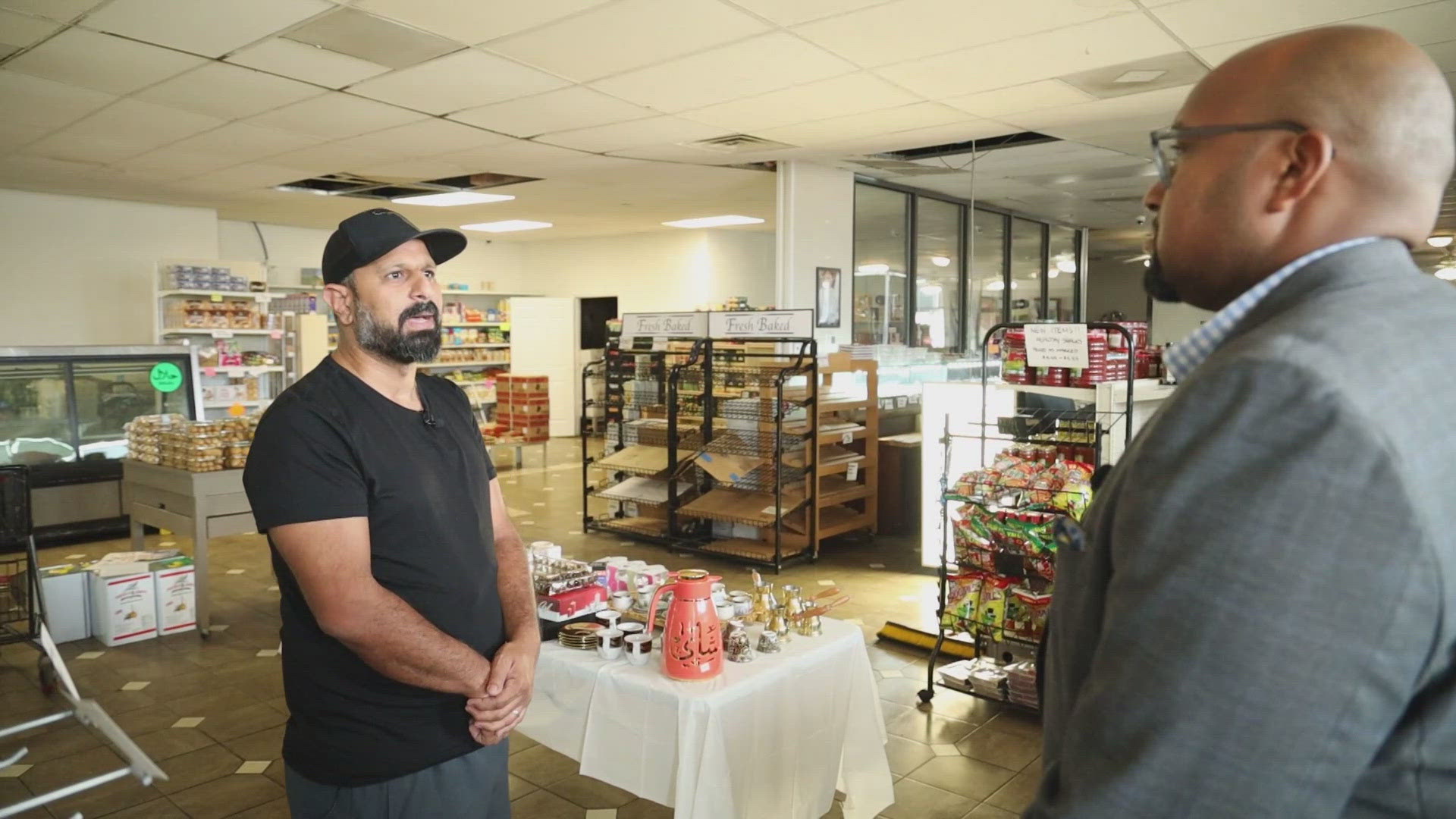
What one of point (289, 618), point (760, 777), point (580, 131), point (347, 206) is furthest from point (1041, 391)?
point (347, 206)

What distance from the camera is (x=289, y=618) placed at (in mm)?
1816

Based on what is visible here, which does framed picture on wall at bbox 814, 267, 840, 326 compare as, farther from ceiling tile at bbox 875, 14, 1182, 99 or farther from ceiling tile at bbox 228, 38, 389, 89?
ceiling tile at bbox 228, 38, 389, 89

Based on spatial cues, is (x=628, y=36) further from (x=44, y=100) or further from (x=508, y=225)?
(x=508, y=225)

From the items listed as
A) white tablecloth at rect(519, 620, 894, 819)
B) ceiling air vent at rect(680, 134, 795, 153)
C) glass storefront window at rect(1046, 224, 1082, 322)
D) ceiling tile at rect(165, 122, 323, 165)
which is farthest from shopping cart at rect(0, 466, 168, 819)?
glass storefront window at rect(1046, 224, 1082, 322)

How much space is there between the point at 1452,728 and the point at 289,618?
1.83 m

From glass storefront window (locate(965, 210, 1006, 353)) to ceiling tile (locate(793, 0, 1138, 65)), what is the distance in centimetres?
628

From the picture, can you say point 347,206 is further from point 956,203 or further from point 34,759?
point 34,759

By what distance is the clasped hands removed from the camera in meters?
1.84

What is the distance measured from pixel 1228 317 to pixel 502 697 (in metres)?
1.54

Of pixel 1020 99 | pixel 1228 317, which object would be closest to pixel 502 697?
pixel 1228 317

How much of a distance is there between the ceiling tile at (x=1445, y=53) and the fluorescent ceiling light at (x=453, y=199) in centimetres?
744

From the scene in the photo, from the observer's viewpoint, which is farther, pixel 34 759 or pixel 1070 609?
pixel 34 759

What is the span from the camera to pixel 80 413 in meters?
6.89

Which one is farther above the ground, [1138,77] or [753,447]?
[1138,77]
